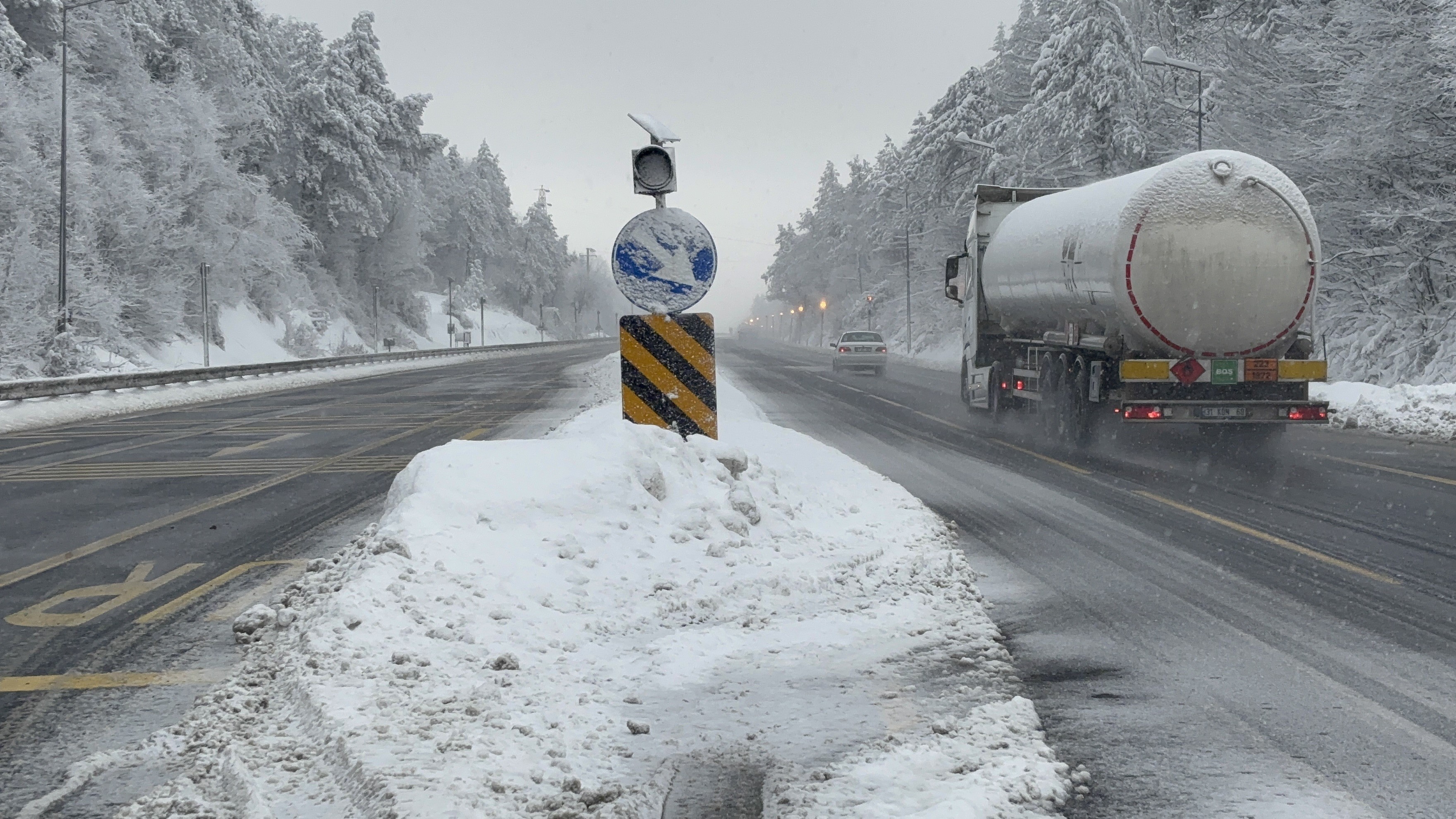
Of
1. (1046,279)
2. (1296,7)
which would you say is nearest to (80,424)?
(1046,279)

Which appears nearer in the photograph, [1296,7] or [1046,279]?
[1046,279]

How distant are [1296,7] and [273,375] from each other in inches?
1279

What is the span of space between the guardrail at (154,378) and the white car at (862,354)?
19.9 m

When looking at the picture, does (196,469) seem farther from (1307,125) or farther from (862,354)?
(862,354)

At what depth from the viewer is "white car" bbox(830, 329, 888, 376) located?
4059cm

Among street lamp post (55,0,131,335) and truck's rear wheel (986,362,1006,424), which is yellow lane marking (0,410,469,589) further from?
street lamp post (55,0,131,335)

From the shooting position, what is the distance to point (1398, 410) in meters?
17.0

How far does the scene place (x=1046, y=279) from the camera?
621 inches

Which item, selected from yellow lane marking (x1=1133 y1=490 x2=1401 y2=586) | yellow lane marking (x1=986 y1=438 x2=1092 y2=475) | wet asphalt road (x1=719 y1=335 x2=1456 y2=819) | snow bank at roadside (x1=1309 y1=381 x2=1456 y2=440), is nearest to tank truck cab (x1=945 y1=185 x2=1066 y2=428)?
yellow lane marking (x1=986 y1=438 x2=1092 y2=475)

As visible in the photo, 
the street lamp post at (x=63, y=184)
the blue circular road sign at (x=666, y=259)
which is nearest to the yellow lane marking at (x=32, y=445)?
the blue circular road sign at (x=666, y=259)

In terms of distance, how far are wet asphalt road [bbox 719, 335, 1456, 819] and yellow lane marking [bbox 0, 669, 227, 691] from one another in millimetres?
3520

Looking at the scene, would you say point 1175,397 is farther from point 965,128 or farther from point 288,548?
point 965,128

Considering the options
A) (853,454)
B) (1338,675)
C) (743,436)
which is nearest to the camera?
(1338,675)

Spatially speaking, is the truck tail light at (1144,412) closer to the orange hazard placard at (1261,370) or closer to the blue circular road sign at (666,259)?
the orange hazard placard at (1261,370)
